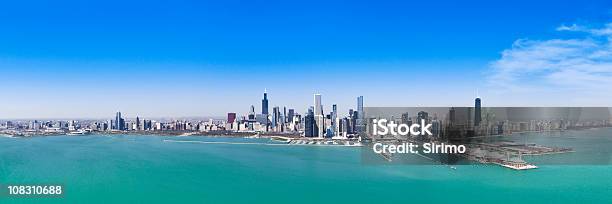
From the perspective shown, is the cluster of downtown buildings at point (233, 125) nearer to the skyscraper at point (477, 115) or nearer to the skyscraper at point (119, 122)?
the skyscraper at point (119, 122)

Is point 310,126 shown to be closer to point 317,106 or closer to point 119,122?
point 317,106

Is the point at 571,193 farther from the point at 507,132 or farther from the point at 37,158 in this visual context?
the point at 37,158

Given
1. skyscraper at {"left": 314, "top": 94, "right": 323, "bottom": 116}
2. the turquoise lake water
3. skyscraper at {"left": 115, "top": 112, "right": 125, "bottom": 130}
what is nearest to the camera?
the turquoise lake water

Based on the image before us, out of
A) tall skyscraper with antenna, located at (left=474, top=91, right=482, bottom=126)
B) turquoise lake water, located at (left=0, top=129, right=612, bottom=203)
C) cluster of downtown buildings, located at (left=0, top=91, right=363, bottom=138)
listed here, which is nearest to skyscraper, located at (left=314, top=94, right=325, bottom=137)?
cluster of downtown buildings, located at (left=0, top=91, right=363, bottom=138)

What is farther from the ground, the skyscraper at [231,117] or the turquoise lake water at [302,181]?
the skyscraper at [231,117]

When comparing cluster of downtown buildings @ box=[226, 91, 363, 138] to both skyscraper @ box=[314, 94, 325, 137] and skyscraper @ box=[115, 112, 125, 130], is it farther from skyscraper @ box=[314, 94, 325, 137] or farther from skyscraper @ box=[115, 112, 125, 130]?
skyscraper @ box=[115, 112, 125, 130]

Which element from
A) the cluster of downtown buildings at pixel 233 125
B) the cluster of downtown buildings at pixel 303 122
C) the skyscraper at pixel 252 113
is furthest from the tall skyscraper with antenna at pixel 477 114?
the skyscraper at pixel 252 113

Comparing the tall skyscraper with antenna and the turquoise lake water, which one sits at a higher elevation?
the tall skyscraper with antenna

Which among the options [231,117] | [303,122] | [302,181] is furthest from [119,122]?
[302,181]
